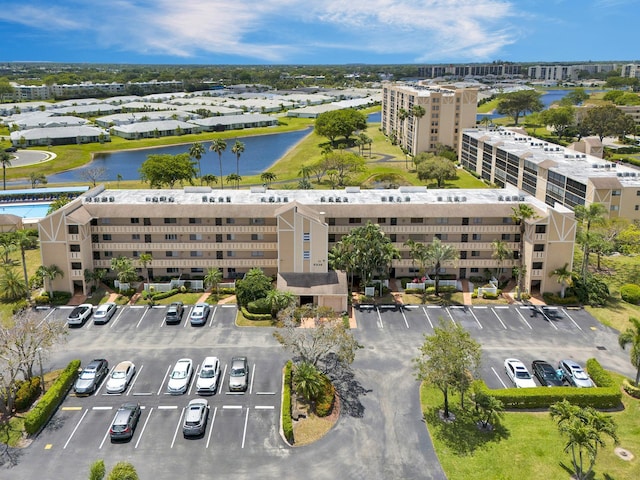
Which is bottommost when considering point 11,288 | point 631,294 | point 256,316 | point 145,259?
point 256,316

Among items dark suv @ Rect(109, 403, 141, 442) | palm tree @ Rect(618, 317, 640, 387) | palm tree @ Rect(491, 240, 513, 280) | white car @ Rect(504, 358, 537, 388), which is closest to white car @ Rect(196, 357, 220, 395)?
dark suv @ Rect(109, 403, 141, 442)

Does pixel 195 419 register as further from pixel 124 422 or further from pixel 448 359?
pixel 448 359

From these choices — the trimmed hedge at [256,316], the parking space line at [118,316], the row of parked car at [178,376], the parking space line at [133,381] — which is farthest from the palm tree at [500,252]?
the parking space line at [118,316]

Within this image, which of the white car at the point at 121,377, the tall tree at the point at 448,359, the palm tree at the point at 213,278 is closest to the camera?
the tall tree at the point at 448,359

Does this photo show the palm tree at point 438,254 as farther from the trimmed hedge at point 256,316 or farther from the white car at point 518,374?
the trimmed hedge at point 256,316

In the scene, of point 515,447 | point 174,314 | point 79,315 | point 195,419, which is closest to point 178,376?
point 195,419

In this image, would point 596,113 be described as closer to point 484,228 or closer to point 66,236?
point 484,228

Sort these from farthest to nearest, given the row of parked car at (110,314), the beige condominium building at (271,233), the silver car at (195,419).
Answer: the beige condominium building at (271,233) → the row of parked car at (110,314) → the silver car at (195,419)
